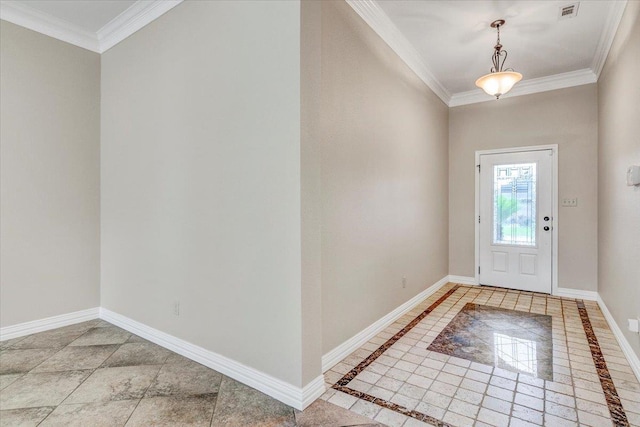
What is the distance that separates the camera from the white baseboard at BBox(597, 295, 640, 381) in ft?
7.72

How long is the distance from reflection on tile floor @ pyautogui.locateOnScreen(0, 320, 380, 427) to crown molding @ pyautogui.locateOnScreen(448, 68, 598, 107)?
189 inches

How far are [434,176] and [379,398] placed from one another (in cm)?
338

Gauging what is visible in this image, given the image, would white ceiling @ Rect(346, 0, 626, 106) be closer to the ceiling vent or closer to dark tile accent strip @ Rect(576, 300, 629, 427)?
the ceiling vent

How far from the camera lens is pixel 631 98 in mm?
2615

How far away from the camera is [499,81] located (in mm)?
3281

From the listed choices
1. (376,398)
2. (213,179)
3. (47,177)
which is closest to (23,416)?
(213,179)

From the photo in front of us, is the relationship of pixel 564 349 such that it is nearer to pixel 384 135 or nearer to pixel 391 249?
pixel 391 249

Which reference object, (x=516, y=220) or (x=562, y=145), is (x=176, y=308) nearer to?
(x=516, y=220)

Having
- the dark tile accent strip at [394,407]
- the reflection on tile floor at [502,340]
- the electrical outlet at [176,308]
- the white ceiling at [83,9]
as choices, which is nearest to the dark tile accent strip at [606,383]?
the reflection on tile floor at [502,340]

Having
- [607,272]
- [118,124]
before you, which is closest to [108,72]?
[118,124]

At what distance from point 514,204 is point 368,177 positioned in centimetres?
296

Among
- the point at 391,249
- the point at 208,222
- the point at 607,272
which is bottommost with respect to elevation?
the point at 607,272

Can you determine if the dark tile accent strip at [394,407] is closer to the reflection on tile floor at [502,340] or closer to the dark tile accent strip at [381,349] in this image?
the dark tile accent strip at [381,349]

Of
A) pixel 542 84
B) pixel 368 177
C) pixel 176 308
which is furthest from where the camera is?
pixel 542 84
